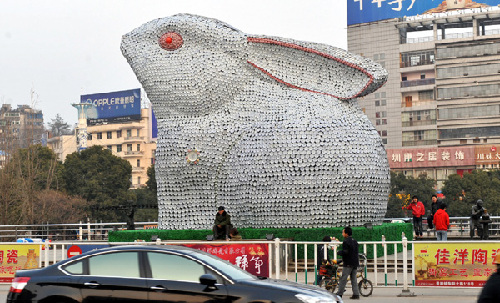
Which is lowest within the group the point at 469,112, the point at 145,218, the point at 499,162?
the point at 145,218

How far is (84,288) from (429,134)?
63.7m

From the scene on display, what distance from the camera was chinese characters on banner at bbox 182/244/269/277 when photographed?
45.9ft

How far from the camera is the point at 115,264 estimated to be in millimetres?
8969

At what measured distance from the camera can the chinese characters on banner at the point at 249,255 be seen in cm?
1398

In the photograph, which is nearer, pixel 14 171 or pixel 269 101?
pixel 269 101

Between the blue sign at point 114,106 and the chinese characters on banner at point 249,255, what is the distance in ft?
225

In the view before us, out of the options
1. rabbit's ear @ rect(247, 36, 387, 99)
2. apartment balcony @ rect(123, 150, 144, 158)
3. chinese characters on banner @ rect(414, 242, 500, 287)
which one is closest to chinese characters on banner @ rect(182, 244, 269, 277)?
chinese characters on banner @ rect(414, 242, 500, 287)

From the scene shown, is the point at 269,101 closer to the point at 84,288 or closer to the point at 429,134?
the point at 84,288

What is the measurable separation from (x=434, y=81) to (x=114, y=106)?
3506cm

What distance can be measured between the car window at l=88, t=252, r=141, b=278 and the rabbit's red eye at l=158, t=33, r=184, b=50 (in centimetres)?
1284

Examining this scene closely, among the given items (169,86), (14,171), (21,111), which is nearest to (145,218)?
(14,171)

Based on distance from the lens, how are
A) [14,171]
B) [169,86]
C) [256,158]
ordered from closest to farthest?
[256,158] → [169,86] → [14,171]

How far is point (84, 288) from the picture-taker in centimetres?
881

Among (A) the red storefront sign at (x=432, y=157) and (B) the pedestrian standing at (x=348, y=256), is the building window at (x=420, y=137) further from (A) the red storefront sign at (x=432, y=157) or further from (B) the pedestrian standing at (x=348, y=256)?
(B) the pedestrian standing at (x=348, y=256)
